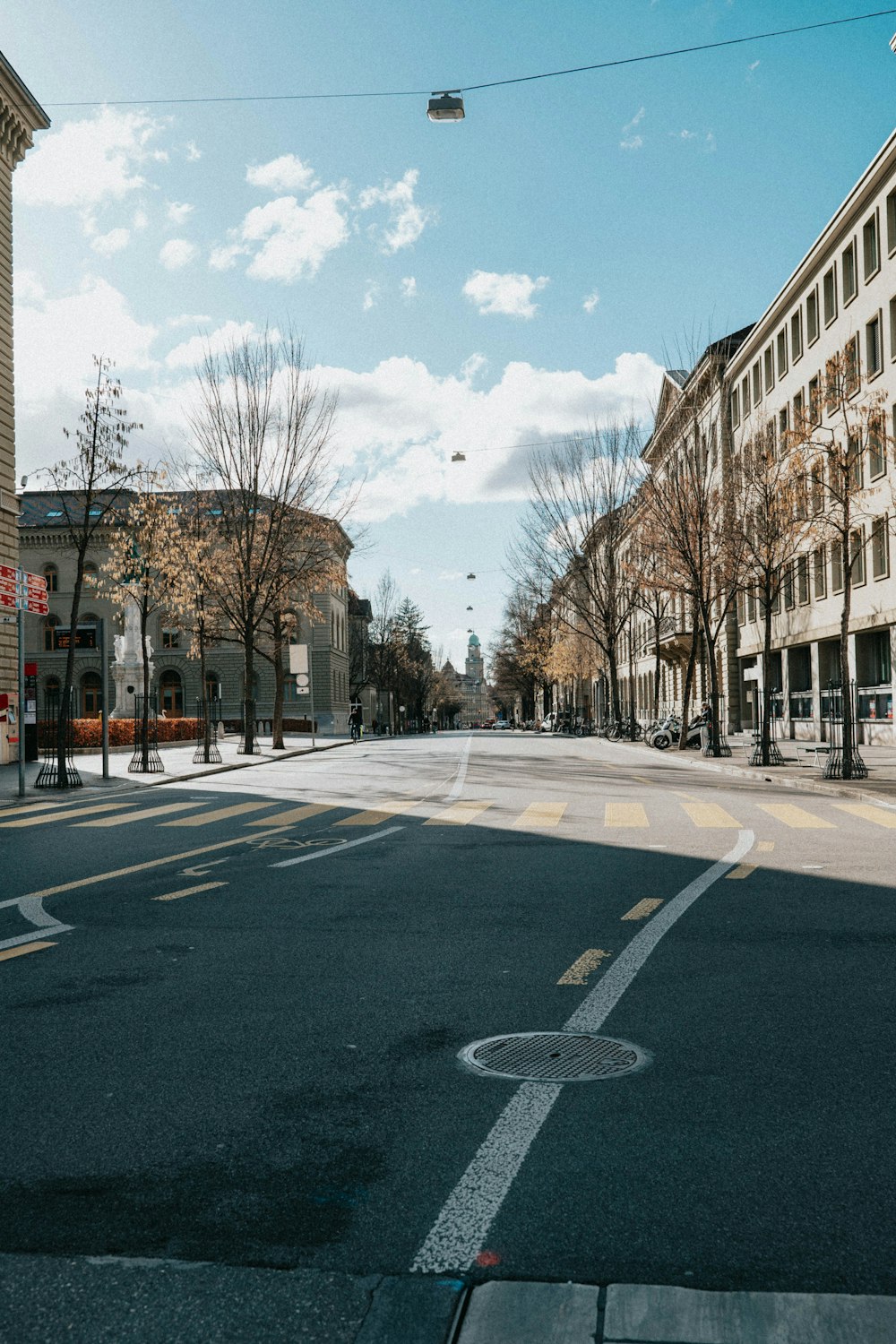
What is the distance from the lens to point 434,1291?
2740 mm

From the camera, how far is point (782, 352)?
48.8 metres

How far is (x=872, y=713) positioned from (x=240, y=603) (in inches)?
843

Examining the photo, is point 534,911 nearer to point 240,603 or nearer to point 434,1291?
point 434,1291

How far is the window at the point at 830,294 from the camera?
4184cm

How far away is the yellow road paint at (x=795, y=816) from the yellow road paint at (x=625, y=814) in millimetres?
1599

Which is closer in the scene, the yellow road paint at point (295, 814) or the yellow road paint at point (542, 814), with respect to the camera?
the yellow road paint at point (542, 814)

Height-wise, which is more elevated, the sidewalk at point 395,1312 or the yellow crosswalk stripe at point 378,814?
the sidewalk at point 395,1312

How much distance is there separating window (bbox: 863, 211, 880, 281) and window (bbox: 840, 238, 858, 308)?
106 centimetres

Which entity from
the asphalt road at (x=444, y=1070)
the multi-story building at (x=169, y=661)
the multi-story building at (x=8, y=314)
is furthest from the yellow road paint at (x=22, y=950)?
the multi-story building at (x=169, y=661)

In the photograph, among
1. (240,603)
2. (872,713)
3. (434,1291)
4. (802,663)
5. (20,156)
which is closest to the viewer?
(434,1291)

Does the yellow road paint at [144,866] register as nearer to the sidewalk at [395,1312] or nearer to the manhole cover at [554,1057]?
the manhole cover at [554,1057]

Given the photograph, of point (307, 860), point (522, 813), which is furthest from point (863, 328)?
point (307, 860)

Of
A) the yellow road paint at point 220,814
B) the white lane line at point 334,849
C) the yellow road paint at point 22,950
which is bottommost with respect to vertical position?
the yellow road paint at point 220,814

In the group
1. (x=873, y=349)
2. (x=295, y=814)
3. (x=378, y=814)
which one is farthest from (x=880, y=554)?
(x=295, y=814)
